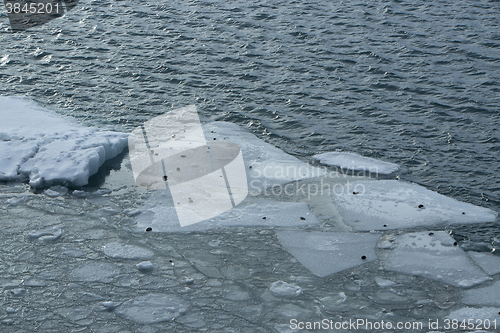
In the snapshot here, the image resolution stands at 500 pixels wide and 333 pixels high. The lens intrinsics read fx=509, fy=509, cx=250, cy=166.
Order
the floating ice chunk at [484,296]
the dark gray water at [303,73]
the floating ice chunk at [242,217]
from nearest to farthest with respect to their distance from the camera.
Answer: the floating ice chunk at [484,296] < the floating ice chunk at [242,217] < the dark gray water at [303,73]

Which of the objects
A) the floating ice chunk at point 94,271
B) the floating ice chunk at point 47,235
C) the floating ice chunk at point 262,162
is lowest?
the floating ice chunk at point 94,271

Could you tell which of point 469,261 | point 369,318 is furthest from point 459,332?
point 469,261

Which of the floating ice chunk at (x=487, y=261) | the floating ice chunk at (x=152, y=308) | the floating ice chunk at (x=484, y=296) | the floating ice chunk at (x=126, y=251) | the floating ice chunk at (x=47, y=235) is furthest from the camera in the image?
the floating ice chunk at (x=47, y=235)

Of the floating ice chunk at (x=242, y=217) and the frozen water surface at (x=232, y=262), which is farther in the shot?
the floating ice chunk at (x=242, y=217)

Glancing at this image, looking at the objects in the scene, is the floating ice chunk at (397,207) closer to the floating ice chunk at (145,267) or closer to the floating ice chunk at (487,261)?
the floating ice chunk at (487,261)

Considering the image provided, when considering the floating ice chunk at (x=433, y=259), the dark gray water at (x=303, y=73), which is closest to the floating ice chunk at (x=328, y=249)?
the floating ice chunk at (x=433, y=259)

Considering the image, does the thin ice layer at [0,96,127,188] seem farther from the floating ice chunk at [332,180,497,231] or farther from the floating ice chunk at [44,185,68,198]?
the floating ice chunk at [332,180,497,231]

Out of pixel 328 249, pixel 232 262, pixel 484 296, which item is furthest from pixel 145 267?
pixel 484 296

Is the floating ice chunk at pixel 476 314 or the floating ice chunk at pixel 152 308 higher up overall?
the floating ice chunk at pixel 476 314
